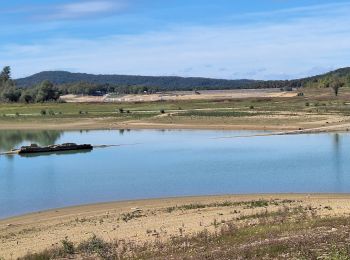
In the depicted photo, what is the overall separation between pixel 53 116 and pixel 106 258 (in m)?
82.9

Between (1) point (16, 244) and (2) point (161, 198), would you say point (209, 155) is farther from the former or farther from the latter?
(1) point (16, 244)

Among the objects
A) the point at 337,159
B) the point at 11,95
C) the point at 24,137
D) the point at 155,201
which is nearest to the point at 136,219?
the point at 155,201

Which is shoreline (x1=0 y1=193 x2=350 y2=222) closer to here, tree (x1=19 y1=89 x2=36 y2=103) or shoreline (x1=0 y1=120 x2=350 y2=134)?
shoreline (x1=0 y1=120 x2=350 y2=134)

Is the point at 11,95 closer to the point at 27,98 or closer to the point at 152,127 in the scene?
the point at 27,98

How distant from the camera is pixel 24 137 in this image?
229ft

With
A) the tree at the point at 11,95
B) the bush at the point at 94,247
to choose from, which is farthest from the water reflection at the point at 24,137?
the tree at the point at 11,95

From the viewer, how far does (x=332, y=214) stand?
17844 mm

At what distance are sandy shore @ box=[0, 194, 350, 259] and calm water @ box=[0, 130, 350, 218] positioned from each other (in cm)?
230

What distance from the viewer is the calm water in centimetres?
2859

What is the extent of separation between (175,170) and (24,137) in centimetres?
3787

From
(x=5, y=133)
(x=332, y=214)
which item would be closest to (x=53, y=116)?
(x=5, y=133)

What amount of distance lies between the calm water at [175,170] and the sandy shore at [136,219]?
2300 millimetres

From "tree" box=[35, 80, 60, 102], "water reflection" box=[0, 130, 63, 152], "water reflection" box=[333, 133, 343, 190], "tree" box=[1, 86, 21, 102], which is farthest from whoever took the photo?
"tree" box=[1, 86, 21, 102]

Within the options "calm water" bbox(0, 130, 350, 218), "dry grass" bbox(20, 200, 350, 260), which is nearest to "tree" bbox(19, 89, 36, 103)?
"calm water" bbox(0, 130, 350, 218)
